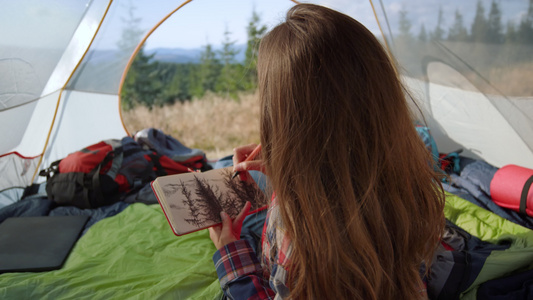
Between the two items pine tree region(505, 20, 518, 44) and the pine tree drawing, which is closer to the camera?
the pine tree drawing

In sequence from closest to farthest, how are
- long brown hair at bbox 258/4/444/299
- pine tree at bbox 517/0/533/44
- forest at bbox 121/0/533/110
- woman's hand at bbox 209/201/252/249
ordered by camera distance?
long brown hair at bbox 258/4/444/299 → woman's hand at bbox 209/201/252/249 → pine tree at bbox 517/0/533/44 → forest at bbox 121/0/533/110

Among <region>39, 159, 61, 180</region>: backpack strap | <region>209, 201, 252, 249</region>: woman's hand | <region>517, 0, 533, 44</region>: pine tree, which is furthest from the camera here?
<region>39, 159, 61, 180</region>: backpack strap

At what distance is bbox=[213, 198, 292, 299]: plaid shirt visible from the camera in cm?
69

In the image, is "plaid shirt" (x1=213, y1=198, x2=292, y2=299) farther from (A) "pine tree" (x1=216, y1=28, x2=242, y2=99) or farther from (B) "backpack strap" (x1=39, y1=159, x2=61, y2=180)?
(A) "pine tree" (x1=216, y1=28, x2=242, y2=99)

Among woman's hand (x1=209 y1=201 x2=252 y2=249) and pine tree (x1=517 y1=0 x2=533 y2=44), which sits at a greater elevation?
pine tree (x1=517 y1=0 x2=533 y2=44)

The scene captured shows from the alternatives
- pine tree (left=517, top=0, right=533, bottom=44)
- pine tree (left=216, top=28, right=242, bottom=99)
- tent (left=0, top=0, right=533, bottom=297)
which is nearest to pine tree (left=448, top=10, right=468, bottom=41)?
tent (left=0, top=0, right=533, bottom=297)

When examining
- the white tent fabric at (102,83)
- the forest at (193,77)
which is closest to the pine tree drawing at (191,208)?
the white tent fabric at (102,83)

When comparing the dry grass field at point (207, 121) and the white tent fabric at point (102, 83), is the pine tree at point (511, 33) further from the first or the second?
the dry grass field at point (207, 121)

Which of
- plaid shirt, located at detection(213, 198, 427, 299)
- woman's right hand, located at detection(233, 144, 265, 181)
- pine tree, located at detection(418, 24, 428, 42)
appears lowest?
plaid shirt, located at detection(213, 198, 427, 299)

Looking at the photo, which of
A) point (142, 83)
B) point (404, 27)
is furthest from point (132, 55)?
point (142, 83)

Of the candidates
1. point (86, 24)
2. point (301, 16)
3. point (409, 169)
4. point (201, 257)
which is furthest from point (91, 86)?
point (409, 169)

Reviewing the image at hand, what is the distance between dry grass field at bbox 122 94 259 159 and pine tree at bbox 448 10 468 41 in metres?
2.06

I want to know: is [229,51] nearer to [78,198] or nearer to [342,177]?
[78,198]

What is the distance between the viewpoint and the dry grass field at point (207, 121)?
368cm
